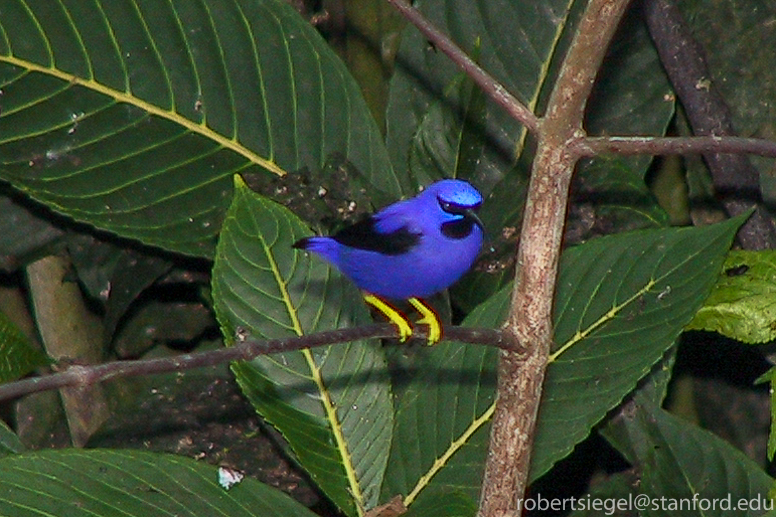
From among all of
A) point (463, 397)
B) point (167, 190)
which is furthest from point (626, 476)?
point (167, 190)

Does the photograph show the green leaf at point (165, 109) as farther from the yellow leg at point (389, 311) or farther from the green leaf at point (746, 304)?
the green leaf at point (746, 304)

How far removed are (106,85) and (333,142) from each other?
21.3 inches

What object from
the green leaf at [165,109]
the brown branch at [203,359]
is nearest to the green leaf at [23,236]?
the green leaf at [165,109]

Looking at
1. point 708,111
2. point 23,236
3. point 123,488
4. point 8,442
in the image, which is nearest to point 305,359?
point 123,488

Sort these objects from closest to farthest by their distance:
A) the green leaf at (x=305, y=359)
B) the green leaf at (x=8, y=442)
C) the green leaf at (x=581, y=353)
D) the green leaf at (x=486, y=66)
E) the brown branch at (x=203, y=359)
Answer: the brown branch at (x=203, y=359)
the green leaf at (x=305, y=359)
the green leaf at (x=581, y=353)
the green leaf at (x=8, y=442)
the green leaf at (x=486, y=66)

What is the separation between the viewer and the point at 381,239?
2.05 metres

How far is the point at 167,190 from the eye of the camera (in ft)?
8.00

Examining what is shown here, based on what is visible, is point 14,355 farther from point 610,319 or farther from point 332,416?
point 610,319

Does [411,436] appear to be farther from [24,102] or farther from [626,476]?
[24,102]

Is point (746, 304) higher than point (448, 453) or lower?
higher

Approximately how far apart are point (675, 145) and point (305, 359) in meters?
0.88

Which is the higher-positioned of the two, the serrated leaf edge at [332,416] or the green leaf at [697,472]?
the green leaf at [697,472]

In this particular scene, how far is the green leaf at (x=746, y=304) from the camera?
1917mm

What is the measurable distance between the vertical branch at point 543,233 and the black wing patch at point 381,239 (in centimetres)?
49
